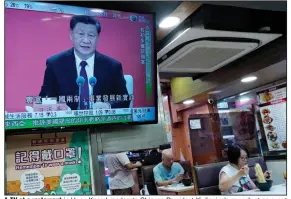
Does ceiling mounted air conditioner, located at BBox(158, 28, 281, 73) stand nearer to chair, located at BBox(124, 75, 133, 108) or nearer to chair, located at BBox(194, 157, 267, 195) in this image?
chair, located at BBox(124, 75, 133, 108)

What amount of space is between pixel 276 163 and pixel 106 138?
11.7 feet

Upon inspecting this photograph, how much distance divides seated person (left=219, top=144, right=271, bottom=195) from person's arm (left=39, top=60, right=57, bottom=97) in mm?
1969

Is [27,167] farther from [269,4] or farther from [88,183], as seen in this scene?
[269,4]

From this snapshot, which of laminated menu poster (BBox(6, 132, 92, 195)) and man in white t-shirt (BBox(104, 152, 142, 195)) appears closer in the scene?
laminated menu poster (BBox(6, 132, 92, 195))

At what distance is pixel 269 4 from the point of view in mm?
2293

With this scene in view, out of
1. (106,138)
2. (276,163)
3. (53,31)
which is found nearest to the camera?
(53,31)

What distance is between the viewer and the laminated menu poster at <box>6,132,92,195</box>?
1.58 m

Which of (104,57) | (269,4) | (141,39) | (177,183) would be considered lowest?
(177,183)

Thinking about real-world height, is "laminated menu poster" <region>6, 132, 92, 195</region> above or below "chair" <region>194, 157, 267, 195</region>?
above

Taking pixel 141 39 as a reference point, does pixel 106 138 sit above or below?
below

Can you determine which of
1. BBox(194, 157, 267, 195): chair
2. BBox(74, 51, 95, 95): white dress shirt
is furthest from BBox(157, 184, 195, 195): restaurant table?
BBox(74, 51, 95, 95): white dress shirt

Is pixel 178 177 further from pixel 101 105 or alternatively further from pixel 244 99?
pixel 101 105

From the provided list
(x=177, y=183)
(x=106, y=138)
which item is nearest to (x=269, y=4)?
(x=106, y=138)

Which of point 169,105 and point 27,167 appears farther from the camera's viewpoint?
point 169,105
